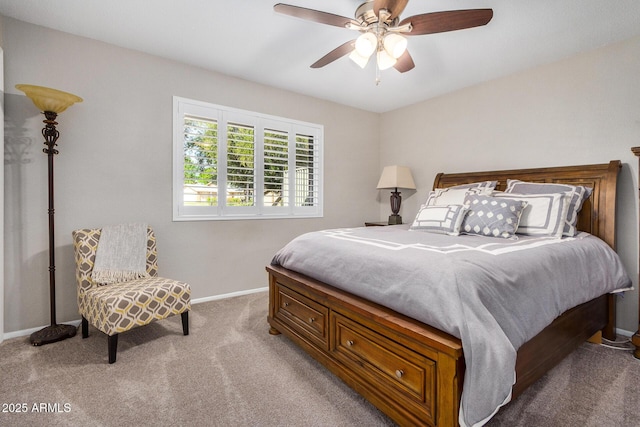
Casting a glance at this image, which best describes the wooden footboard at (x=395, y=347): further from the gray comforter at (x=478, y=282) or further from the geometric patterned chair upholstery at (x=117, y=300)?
the geometric patterned chair upholstery at (x=117, y=300)

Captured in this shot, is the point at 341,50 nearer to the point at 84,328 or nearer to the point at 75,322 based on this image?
the point at 84,328

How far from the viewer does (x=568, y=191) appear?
8.55 ft

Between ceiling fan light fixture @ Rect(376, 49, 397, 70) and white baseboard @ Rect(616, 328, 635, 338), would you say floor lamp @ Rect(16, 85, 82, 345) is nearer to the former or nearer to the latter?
ceiling fan light fixture @ Rect(376, 49, 397, 70)

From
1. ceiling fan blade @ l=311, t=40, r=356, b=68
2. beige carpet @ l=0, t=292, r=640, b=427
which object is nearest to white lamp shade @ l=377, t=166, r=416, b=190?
ceiling fan blade @ l=311, t=40, r=356, b=68

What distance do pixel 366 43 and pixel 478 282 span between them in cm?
156

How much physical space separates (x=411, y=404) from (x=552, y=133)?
9.72ft

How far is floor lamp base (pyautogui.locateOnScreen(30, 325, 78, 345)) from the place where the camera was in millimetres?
2311

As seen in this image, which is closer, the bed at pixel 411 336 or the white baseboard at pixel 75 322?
the bed at pixel 411 336

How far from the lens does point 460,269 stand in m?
1.38

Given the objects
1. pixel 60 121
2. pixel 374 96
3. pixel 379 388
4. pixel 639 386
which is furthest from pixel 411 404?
pixel 374 96

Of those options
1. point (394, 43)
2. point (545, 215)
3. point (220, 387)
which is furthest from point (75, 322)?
point (545, 215)

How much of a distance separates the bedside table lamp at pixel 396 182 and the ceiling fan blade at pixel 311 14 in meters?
2.41

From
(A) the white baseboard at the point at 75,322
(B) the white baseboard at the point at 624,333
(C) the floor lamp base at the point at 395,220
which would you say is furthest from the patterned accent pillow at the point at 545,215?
(A) the white baseboard at the point at 75,322

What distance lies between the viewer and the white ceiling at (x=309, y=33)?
2.22 meters
